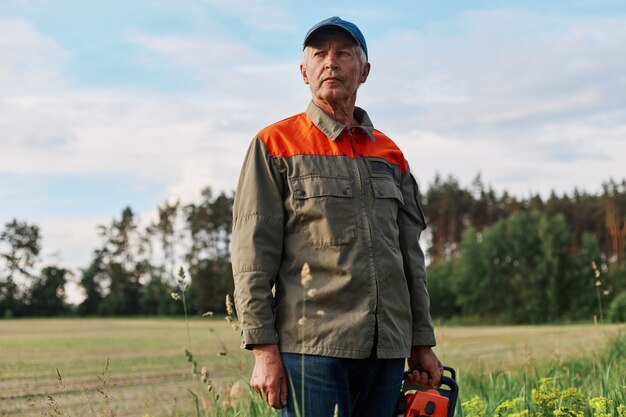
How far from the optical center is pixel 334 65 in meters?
3.14

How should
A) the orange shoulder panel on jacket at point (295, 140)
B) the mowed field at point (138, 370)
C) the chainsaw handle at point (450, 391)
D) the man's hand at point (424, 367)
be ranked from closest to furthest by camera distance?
the orange shoulder panel on jacket at point (295, 140), the chainsaw handle at point (450, 391), the man's hand at point (424, 367), the mowed field at point (138, 370)

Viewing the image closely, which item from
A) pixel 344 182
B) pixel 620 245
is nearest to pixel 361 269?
pixel 344 182

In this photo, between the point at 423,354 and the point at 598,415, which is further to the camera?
the point at 598,415

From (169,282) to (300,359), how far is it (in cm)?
6679

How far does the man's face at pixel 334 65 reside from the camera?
124 inches

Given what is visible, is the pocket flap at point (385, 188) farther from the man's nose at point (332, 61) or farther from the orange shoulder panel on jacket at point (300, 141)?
the man's nose at point (332, 61)

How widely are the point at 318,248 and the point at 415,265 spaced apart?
1.87 ft

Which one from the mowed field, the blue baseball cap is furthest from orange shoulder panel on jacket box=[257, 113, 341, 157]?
the mowed field

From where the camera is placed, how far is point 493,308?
58625 mm

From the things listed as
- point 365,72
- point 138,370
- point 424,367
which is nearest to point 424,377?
point 424,367

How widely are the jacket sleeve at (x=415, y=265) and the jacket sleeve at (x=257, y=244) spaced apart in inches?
25.1

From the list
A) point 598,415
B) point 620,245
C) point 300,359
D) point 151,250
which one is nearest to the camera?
point 300,359

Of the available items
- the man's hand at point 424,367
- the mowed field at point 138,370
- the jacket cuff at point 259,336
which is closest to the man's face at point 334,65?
the jacket cuff at point 259,336

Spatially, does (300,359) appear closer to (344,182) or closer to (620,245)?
(344,182)
